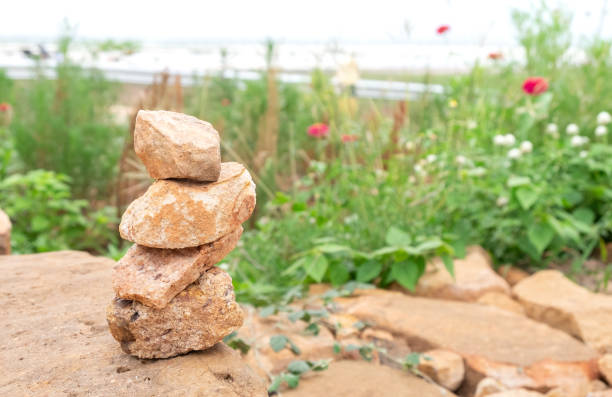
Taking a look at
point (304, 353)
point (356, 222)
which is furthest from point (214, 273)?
point (356, 222)

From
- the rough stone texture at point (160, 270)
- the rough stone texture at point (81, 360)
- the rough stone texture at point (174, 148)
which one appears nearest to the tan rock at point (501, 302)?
the rough stone texture at point (81, 360)

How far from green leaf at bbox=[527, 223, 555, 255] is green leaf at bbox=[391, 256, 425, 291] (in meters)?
0.66

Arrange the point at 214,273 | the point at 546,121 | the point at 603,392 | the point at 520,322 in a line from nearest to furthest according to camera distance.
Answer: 1. the point at 214,273
2. the point at 603,392
3. the point at 520,322
4. the point at 546,121

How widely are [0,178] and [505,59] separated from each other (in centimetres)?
411

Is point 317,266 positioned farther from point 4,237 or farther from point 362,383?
point 4,237

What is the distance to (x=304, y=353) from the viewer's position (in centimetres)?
253

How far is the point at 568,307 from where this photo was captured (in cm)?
308

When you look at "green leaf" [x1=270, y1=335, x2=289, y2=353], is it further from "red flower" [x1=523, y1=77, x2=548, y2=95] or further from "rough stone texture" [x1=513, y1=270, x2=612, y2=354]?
"red flower" [x1=523, y1=77, x2=548, y2=95]

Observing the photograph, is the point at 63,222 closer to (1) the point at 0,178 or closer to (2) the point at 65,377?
(1) the point at 0,178

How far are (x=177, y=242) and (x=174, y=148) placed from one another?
0.23 m

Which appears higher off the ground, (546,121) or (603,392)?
(546,121)

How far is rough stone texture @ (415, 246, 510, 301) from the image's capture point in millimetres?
3346

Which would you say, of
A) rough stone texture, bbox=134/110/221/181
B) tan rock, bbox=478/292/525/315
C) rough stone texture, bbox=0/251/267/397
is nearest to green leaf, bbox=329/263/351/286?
tan rock, bbox=478/292/525/315

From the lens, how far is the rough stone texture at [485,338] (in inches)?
102
